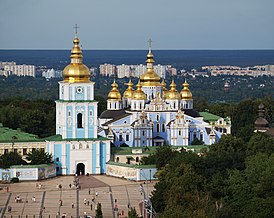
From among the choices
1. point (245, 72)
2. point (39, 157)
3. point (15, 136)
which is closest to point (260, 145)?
point (39, 157)

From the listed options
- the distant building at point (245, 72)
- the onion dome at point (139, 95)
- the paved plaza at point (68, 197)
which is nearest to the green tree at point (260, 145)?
the paved plaza at point (68, 197)

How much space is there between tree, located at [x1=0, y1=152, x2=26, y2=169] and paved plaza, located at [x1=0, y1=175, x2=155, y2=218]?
3.37ft

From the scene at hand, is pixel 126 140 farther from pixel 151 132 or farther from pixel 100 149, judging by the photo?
pixel 100 149

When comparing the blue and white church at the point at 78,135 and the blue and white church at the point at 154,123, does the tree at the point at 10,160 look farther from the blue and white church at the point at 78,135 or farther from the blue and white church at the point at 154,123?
the blue and white church at the point at 154,123

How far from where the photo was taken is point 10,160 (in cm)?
3675

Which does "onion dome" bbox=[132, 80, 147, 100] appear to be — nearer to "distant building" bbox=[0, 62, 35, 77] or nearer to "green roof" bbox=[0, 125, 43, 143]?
"green roof" bbox=[0, 125, 43, 143]

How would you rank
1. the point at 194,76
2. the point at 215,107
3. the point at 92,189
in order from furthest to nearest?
the point at 194,76 < the point at 215,107 < the point at 92,189

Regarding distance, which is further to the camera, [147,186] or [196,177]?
[147,186]

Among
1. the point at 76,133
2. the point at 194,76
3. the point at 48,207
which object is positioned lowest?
the point at 48,207

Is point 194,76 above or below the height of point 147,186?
above

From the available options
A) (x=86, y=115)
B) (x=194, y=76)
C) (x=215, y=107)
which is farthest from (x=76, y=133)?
(x=194, y=76)

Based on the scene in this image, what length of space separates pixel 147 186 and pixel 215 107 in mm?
21240

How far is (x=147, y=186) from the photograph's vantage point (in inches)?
1364

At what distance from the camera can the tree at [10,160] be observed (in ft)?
119
